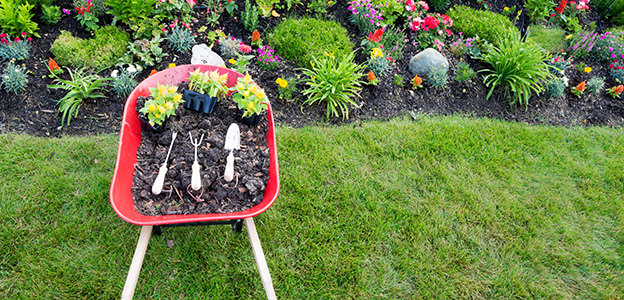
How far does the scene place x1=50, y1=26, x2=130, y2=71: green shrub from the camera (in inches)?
114

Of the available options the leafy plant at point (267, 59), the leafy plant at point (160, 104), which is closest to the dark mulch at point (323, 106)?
the leafy plant at point (267, 59)

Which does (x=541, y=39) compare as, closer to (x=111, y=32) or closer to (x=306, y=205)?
(x=306, y=205)

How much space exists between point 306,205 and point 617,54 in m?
4.25

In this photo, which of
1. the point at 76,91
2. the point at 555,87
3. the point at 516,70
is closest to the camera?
the point at 76,91

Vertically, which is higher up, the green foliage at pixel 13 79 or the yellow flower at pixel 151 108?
the yellow flower at pixel 151 108

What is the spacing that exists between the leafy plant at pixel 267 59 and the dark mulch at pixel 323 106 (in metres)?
0.05

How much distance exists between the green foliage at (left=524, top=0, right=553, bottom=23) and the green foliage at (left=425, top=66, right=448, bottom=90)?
6.28 ft

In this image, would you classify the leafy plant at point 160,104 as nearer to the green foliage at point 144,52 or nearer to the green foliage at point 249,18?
the green foliage at point 144,52

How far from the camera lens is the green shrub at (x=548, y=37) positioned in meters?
4.16

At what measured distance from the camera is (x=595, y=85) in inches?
147

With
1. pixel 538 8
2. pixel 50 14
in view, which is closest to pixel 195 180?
pixel 50 14

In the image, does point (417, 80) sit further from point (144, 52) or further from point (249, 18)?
point (144, 52)

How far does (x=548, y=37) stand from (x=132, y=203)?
16.1 ft

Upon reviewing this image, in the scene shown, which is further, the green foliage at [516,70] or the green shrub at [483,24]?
the green shrub at [483,24]
